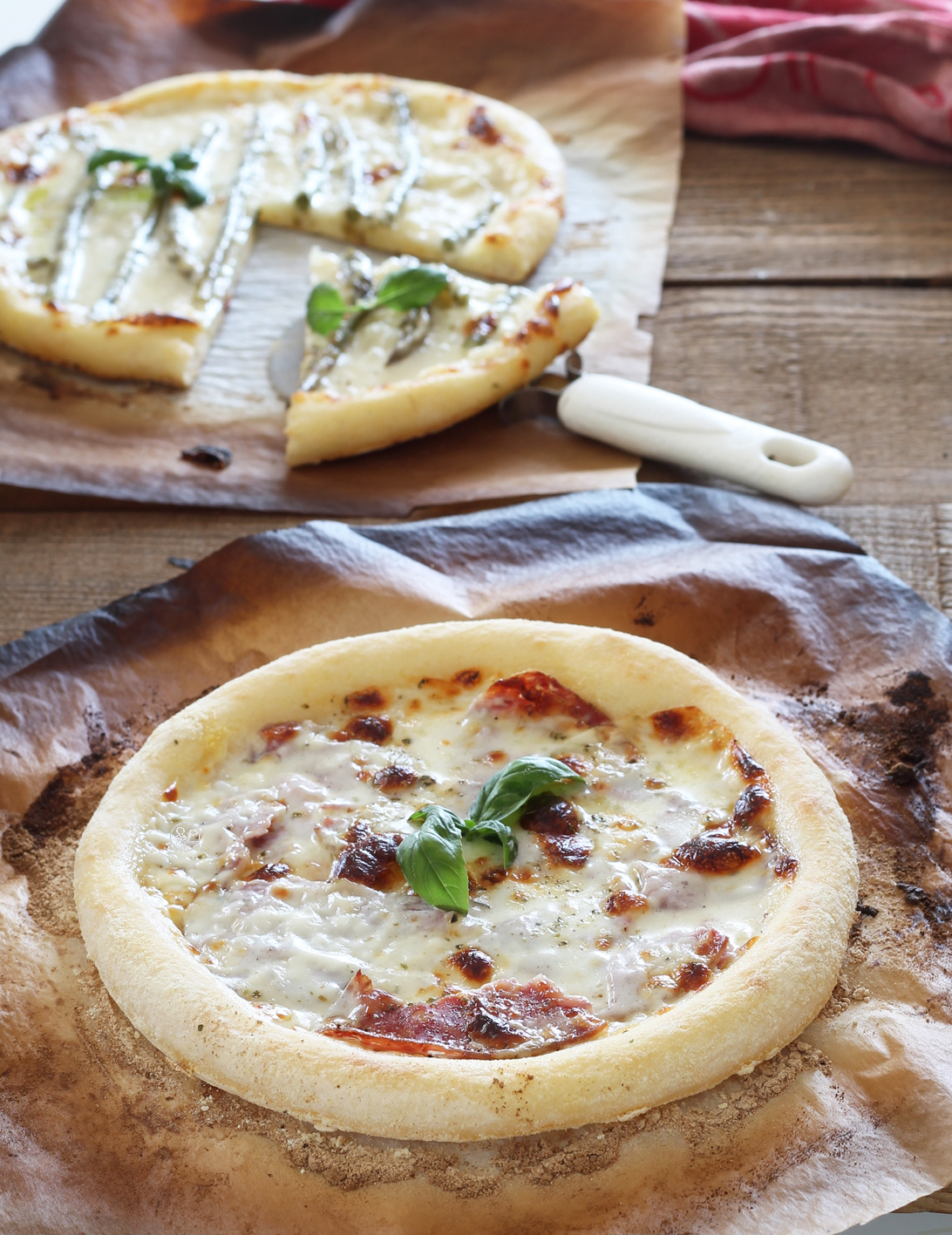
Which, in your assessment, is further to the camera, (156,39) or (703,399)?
(156,39)

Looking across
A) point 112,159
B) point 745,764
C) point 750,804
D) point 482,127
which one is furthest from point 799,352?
point 112,159

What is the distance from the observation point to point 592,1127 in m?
2.46

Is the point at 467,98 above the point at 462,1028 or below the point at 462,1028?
above

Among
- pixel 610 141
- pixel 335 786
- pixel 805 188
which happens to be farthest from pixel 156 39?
pixel 335 786

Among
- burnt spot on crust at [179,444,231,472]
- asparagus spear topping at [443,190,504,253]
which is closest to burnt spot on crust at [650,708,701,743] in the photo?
burnt spot on crust at [179,444,231,472]

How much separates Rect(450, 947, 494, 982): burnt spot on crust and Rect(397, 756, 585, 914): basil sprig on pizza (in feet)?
0.32

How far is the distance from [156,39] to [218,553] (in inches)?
168

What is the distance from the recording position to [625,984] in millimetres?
2564

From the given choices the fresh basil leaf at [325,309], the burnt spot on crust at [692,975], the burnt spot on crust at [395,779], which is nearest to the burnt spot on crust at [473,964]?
the burnt spot on crust at [692,975]

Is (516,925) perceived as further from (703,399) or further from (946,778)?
(703,399)

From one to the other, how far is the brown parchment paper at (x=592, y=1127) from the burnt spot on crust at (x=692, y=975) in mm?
201

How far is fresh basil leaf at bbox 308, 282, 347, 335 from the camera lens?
4773mm

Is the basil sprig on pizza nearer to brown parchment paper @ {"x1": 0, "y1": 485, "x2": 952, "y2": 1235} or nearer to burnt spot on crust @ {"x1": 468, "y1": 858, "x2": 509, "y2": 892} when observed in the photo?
burnt spot on crust @ {"x1": 468, "y1": 858, "x2": 509, "y2": 892}

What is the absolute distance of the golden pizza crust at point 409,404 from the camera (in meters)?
4.45
